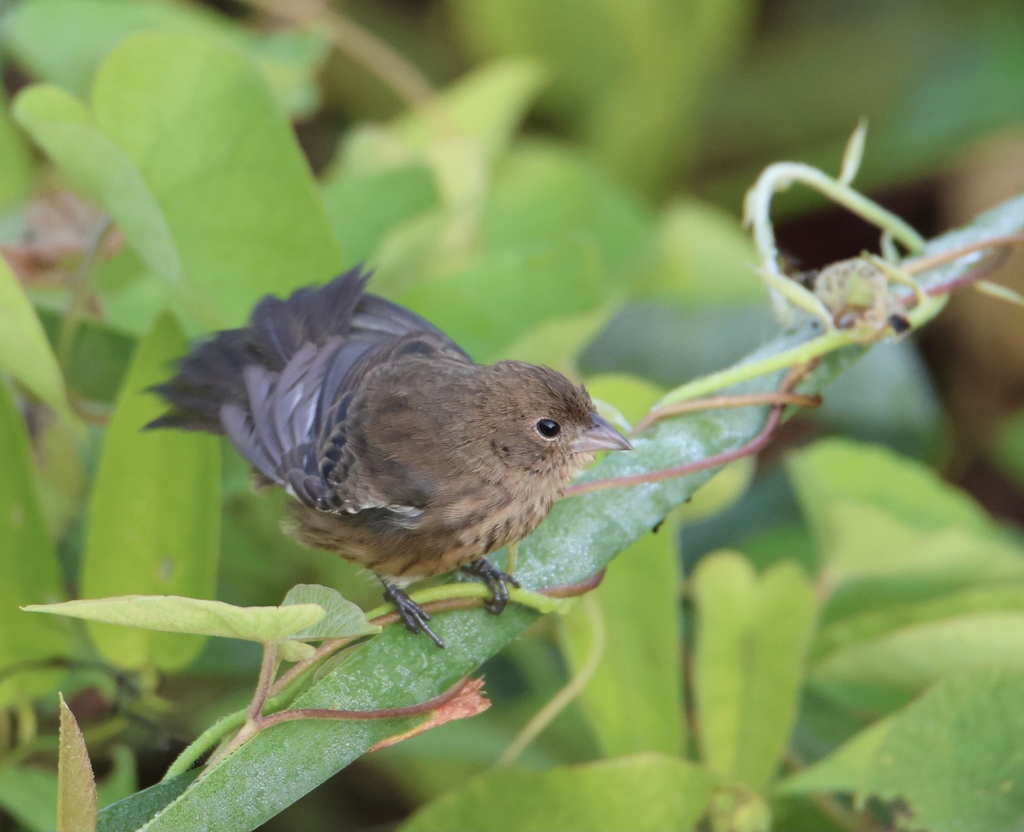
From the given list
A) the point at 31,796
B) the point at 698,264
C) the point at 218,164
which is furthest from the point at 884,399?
the point at 31,796

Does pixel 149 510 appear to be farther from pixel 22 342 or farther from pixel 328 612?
pixel 328 612

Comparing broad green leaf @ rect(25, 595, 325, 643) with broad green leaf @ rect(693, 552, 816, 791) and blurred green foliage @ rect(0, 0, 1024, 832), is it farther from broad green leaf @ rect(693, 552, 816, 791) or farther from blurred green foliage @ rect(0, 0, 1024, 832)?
broad green leaf @ rect(693, 552, 816, 791)

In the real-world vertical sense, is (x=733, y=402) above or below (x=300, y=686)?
above

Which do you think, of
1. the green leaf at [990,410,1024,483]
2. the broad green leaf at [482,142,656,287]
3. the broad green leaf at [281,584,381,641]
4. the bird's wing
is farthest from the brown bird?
the green leaf at [990,410,1024,483]

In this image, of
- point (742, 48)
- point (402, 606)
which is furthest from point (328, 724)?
point (742, 48)

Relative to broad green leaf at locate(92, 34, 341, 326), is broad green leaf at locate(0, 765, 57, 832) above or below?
below

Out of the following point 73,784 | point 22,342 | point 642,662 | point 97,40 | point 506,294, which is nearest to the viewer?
point 73,784

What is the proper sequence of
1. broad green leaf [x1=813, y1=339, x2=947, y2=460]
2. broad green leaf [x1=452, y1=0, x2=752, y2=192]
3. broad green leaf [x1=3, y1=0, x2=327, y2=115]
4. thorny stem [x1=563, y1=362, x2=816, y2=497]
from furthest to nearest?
broad green leaf [x1=452, y1=0, x2=752, y2=192] < broad green leaf [x1=813, y1=339, x2=947, y2=460] < broad green leaf [x1=3, y1=0, x2=327, y2=115] < thorny stem [x1=563, y1=362, x2=816, y2=497]

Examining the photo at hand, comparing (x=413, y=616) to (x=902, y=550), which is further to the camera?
(x=902, y=550)
